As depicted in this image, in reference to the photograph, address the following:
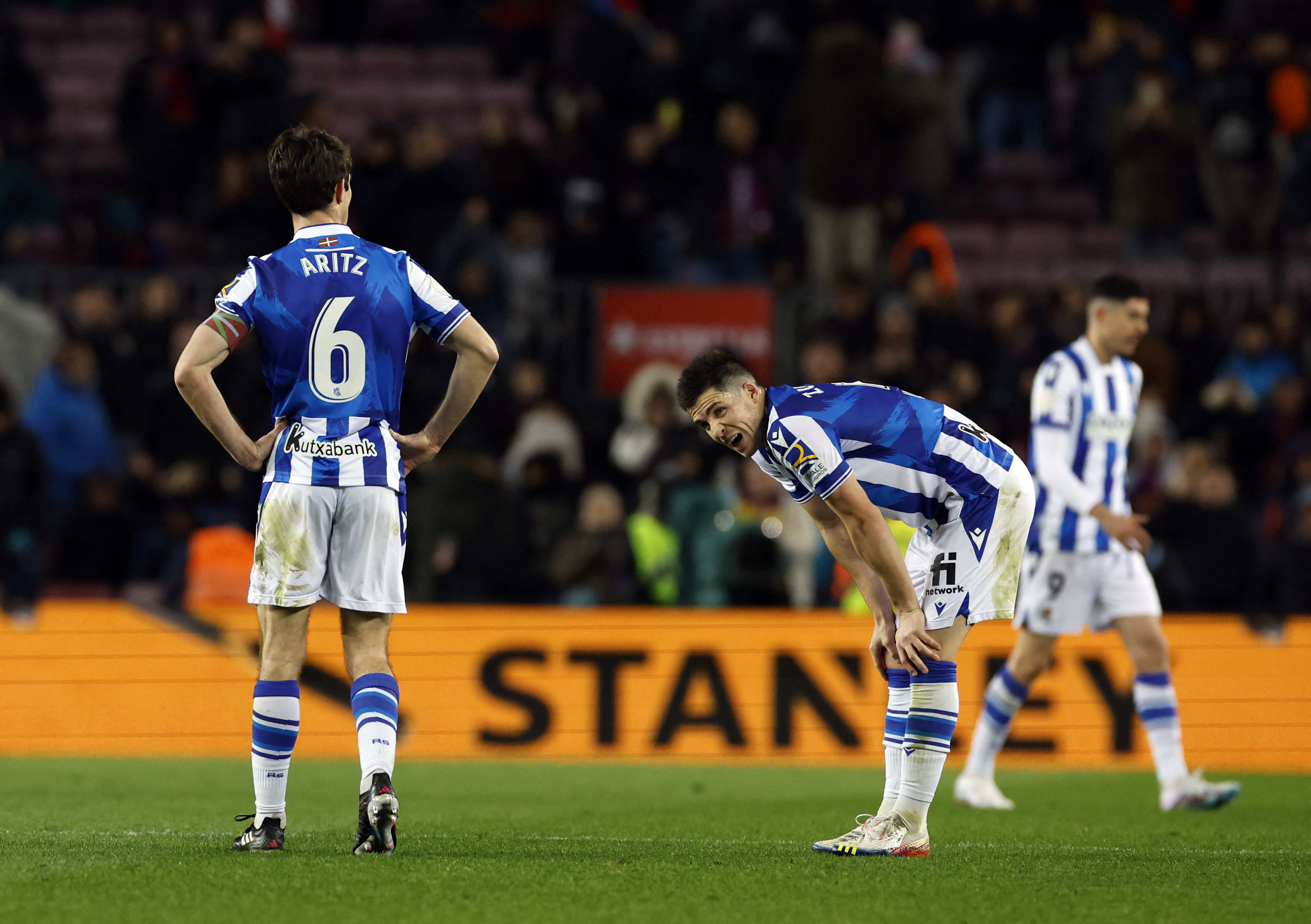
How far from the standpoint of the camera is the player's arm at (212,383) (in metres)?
5.64

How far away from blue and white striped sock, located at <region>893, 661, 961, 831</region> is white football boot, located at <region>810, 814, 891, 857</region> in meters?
0.08

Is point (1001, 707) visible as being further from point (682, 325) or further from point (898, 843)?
point (682, 325)

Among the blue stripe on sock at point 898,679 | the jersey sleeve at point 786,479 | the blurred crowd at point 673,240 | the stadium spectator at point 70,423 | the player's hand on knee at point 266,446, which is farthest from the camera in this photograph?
the stadium spectator at point 70,423

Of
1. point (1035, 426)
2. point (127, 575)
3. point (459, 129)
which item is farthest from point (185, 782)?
point (459, 129)

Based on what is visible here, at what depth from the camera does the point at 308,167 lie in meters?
5.88

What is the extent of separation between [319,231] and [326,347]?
0.43m

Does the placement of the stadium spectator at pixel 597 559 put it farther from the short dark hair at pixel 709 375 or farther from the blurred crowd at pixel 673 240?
the short dark hair at pixel 709 375

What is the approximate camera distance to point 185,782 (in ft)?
29.4

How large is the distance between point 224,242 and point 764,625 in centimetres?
593

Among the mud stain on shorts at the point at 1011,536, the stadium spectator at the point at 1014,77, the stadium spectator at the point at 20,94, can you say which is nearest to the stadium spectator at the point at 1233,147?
the stadium spectator at the point at 1014,77

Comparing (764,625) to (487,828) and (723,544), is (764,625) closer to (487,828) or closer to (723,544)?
(723,544)

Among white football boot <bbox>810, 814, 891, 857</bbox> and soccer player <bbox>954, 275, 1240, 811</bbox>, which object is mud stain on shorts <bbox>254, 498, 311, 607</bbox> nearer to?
white football boot <bbox>810, 814, 891, 857</bbox>

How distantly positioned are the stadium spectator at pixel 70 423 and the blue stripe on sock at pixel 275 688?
7428 millimetres

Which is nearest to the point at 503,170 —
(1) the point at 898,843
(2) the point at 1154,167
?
(2) the point at 1154,167
